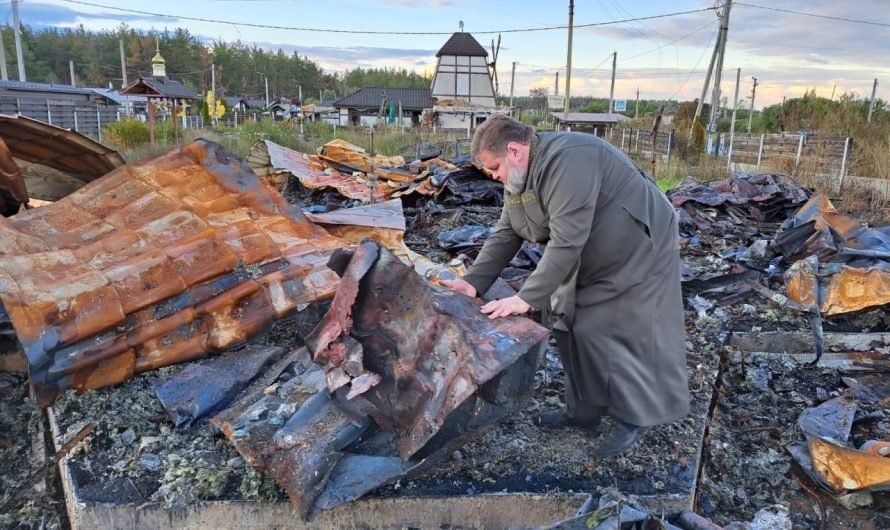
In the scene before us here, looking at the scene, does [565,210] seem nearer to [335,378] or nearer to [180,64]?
[335,378]

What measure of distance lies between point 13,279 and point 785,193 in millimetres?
10163

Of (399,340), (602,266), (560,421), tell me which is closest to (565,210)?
(602,266)

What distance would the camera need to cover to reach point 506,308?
2539mm

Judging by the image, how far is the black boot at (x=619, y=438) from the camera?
276cm

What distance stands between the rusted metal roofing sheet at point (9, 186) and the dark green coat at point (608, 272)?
360 cm

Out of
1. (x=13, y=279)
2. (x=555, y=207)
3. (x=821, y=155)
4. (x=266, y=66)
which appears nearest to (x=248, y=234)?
(x=13, y=279)

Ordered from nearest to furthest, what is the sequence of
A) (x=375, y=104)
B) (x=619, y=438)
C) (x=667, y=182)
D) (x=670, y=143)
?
1. (x=619, y=438)
2. (x=667, y=182)
3. (x=670, y=143)
4. (x=375, y=104)

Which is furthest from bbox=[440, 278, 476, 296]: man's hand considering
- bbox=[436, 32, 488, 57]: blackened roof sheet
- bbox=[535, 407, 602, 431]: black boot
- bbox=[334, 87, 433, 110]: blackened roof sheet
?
bbox=[436, 32, 488, 57]: blackened roof sheet

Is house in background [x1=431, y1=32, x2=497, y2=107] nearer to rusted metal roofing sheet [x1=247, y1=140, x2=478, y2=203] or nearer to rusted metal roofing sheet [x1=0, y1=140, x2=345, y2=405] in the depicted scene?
rusted metal roofing sheet [x1=247, y1=140, x2=478, y2=203]

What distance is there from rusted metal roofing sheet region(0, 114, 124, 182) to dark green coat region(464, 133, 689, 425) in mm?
3726

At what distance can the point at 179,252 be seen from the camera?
11.8ft

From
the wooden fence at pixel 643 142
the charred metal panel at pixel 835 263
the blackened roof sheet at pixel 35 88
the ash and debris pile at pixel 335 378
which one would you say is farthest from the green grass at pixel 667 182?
the blackened roof sheet at pixel 35 88

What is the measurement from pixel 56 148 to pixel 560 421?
436 cm

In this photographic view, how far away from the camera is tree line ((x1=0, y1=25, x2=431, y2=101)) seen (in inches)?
2494
